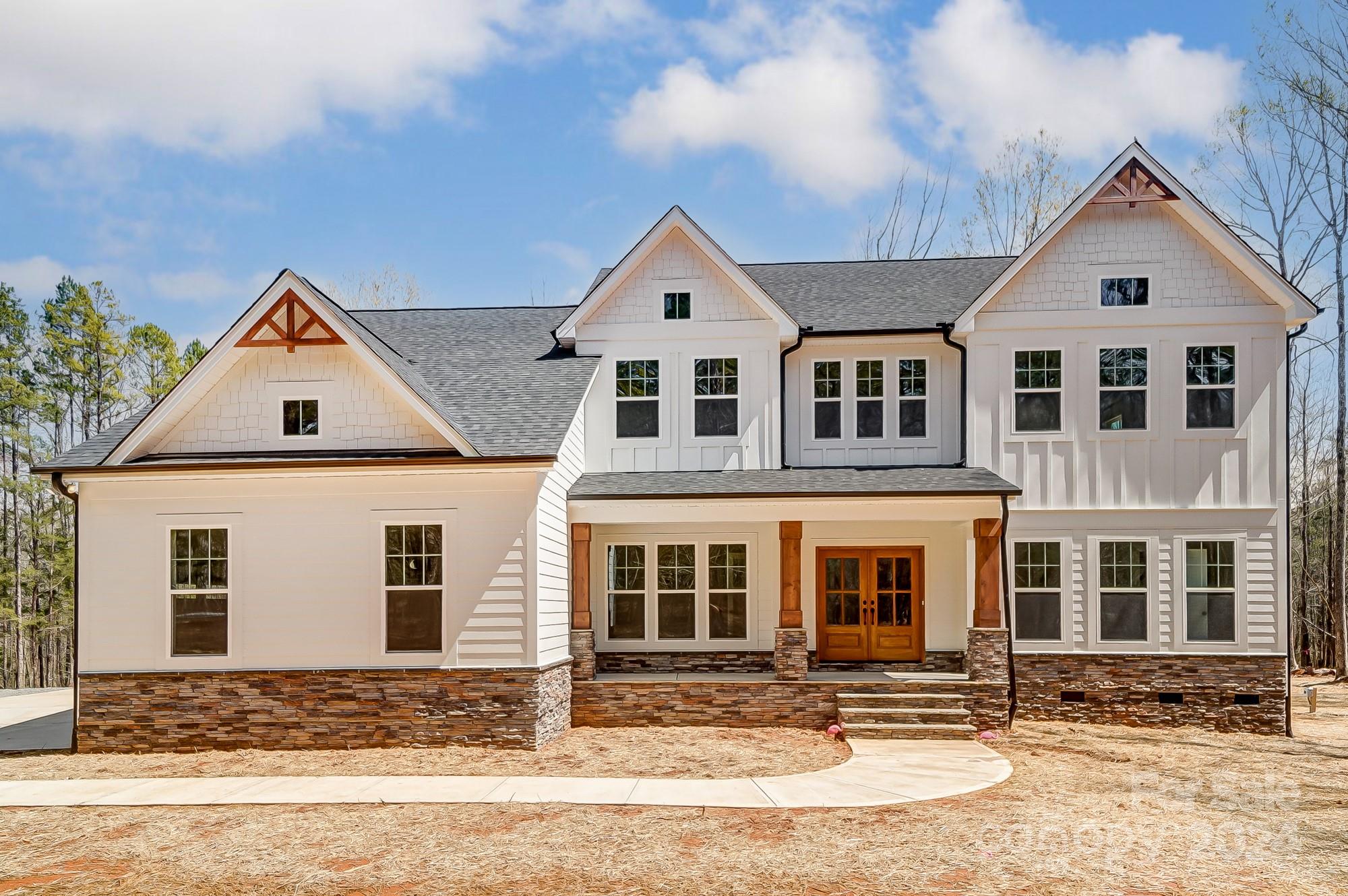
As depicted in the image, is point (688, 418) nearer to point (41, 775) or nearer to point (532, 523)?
point (532, 523)

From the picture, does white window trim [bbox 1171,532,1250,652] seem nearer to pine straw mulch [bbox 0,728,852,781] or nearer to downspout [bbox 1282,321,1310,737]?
downspout [bbox 1282,321,1310,737]

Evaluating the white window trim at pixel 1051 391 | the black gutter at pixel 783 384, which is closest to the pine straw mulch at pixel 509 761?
the black gutter at pixel 783 384

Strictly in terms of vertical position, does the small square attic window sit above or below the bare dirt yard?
above

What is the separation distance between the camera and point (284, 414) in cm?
1391

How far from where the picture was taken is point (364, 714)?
517 inches

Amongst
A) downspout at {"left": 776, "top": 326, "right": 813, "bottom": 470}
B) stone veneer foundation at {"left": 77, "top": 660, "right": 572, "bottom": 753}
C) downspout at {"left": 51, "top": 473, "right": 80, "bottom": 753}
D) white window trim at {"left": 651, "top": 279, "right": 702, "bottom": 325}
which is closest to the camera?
stone veneer foundation at {"left": 77, "top": 660, "right": 572, "bottom": 753}

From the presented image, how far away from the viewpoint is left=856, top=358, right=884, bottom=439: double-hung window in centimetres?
1653

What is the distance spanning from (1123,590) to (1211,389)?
133 inches

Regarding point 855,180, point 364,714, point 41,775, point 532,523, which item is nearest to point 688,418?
point 532,523

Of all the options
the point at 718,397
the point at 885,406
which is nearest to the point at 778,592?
the point at 718,397

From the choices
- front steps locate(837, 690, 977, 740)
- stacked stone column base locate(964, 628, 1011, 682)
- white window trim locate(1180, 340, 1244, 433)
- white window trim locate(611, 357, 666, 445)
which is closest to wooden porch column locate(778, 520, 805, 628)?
front steps locate(837, 690, 977, 740)

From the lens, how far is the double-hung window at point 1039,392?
15797 mm

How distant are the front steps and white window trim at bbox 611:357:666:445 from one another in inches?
197

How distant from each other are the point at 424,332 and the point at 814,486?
8049mm
